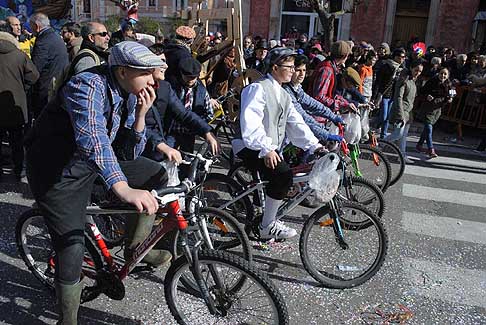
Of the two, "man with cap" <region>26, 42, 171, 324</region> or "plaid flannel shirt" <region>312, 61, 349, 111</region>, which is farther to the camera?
"plaid flannel shirt" <region>312, 61, 349, 111</region>

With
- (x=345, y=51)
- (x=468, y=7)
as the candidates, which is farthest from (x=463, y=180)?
(x=468, y=7)

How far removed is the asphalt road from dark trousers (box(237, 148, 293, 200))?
67cm

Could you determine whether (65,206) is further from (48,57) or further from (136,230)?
(48,57)

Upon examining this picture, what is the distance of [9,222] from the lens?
15.1 feet

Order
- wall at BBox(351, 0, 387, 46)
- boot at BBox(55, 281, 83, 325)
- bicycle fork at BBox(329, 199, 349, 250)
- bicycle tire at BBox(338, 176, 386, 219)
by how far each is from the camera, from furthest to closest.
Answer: wall at BBox(351, 0, 387, 46) → bicycle tire at BBox(338, 176, 386, 219) → bicycle fork at BBox(329, 199, 349, 250) → boot at BBox(55, 281, 83, 325)

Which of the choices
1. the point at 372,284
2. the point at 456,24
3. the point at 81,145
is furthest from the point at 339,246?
the point at 456,24

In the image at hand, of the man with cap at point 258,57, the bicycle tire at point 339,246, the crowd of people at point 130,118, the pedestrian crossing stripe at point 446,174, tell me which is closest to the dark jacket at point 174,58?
the crowd of people at point 130,118

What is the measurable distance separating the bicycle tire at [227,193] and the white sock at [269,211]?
18 cm

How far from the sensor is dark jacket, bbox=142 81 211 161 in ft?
12.2

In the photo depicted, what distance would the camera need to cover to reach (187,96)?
4.74 meters

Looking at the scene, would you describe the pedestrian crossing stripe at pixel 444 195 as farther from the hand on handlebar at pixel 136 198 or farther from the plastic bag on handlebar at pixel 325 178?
the hand on handlebar at pixel 136 198

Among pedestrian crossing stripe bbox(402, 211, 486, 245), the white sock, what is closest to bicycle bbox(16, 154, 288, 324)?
the white sock

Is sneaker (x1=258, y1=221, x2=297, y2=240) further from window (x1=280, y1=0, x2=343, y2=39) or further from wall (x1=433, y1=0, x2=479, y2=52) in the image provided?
window (x1=280, y1=0, x2=343, y2=39)

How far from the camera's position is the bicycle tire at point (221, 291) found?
2.57m
